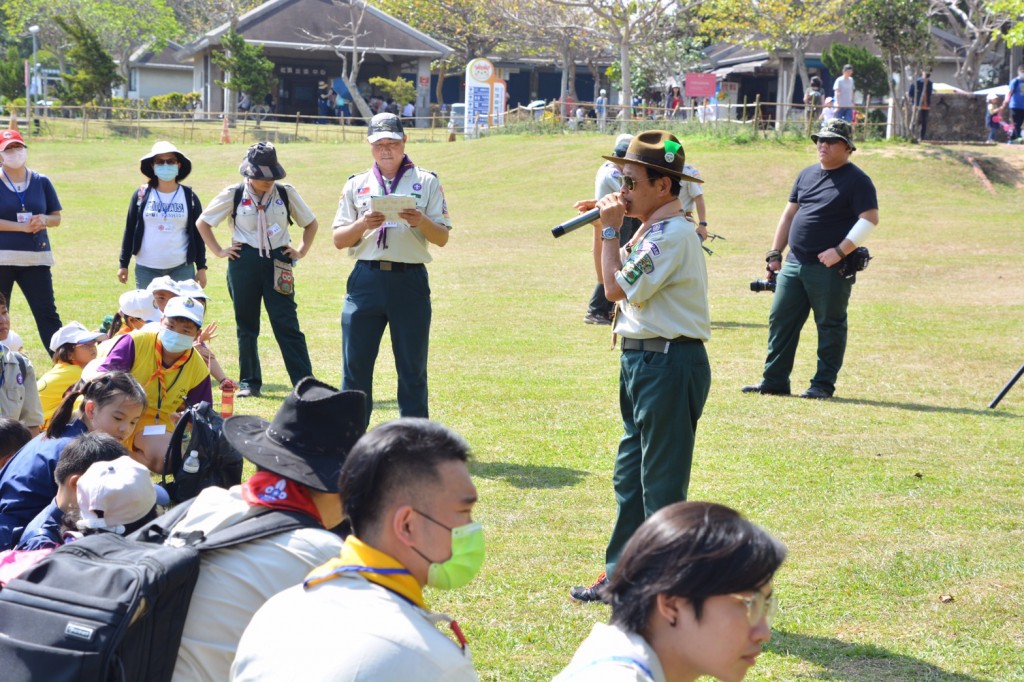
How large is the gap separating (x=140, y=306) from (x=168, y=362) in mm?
1331

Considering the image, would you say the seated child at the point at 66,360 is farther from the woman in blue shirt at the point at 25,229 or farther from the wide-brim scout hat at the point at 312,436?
the wide-brim scout hat at the point at 312,436

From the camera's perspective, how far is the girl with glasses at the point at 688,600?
2.37 m

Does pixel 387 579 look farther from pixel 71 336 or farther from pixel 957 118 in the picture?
pixel 957 118

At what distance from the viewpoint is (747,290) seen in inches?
685

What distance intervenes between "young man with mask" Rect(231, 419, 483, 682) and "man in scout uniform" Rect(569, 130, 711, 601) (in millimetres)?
2396

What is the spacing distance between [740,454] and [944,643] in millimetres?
3142

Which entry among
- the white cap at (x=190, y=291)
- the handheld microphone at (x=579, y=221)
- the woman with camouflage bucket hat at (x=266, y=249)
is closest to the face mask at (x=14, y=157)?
the woman with camouflage bucket hat at (x=266, y=249)

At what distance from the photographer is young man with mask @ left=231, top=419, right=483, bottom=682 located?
93.4 inches

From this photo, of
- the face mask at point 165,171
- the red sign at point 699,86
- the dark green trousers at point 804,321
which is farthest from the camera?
the red sign at point 699,86

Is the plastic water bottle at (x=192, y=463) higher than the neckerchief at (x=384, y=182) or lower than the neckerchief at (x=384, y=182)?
lower

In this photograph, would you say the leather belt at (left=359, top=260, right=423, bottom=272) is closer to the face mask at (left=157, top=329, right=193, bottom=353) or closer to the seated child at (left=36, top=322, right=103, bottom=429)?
the face mask at (left=157, top=329, right=193, bottom=353)

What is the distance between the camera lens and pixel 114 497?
3947 mm

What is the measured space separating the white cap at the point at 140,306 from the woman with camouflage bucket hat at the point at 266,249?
1.74m

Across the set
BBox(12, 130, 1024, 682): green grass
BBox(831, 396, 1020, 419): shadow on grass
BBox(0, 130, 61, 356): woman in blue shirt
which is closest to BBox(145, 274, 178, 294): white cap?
BBox(12, 130, 1024, 682): green grass
